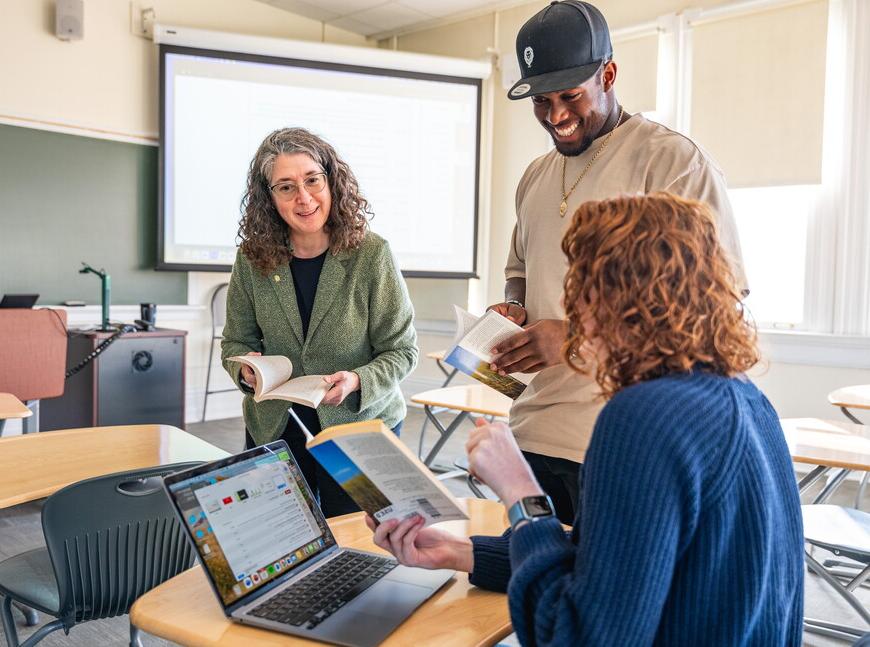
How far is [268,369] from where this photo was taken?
70.9 inches

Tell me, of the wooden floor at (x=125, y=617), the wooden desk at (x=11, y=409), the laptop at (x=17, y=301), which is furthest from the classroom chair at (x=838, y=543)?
the laptop at (x=17, y=301)

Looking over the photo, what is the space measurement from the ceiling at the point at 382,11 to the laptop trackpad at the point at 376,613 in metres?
5.46

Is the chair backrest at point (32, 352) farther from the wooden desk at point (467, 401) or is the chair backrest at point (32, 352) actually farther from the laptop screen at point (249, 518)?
the laptop screen at point (249, 518)

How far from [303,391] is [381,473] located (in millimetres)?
727

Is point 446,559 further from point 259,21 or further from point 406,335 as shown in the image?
point 259,21

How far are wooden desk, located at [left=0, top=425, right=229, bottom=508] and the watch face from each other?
3.92 ft

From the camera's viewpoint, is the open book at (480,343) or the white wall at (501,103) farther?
the white wall at (501,103)

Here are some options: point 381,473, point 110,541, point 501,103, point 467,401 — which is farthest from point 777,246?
point 381,473

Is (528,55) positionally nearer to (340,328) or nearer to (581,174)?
(581,174)

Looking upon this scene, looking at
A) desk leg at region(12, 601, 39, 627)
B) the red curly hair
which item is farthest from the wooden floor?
the red curly hair

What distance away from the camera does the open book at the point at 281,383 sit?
1708 mm

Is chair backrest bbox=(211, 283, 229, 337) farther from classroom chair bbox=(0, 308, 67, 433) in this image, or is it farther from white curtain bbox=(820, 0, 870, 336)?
white curtain bbox=(820, 0, 870, 336)

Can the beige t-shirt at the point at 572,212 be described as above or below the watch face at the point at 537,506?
above

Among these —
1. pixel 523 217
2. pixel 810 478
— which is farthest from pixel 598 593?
pixel 810 478
